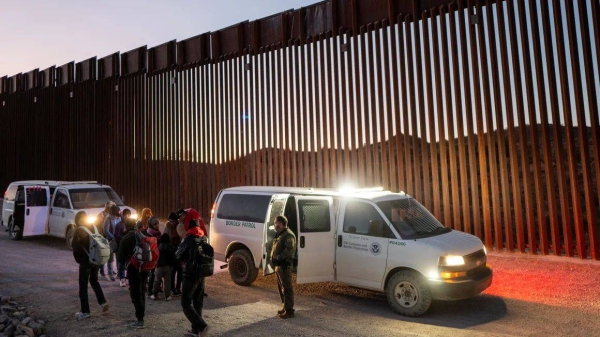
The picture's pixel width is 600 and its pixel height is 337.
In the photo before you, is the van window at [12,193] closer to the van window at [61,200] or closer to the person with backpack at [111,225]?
the van window at [61,200]

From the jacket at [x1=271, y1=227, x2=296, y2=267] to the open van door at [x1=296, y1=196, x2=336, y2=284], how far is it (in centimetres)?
85

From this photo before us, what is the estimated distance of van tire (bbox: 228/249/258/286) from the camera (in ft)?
29.2

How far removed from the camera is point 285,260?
687 centimetres

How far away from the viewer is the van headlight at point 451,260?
676cm

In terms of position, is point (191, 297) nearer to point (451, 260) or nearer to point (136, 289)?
point (136, 289)

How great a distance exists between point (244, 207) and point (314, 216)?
74.5 inches

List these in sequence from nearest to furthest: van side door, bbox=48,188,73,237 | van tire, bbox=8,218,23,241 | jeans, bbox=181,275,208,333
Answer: jeans, bbox=181,275,208,333, van side door, bbox=48,188,73,237, van tire, bbox=8,218,23,241

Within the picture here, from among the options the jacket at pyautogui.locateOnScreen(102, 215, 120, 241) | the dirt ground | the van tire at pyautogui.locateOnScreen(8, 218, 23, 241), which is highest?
the jacket at pyautogui.locateOnScreen(102, 215, 120, 241)

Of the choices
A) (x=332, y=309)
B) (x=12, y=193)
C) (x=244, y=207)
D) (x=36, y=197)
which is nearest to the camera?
(x=332, y=309)

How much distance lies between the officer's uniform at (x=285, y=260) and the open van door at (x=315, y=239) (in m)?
0.74

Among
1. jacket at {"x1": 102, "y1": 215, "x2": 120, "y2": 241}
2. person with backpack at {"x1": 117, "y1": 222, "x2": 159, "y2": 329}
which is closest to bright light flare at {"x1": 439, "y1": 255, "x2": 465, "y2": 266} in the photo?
person with backpack at {"x1": 117, "y1": 222, "x2": 159, "y2": 329}

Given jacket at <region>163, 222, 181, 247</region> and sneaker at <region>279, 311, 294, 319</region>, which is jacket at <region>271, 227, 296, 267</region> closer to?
sneaker at <region>279, 311, 294, 319</region>

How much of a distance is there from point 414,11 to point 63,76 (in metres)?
23.8

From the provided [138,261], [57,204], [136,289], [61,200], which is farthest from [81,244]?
[57,204]
